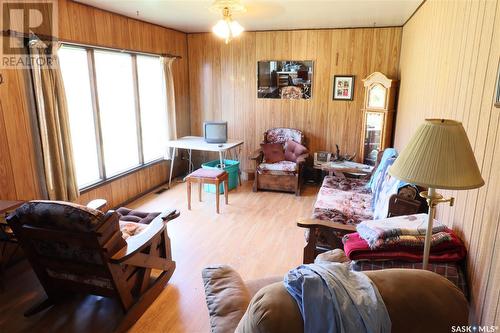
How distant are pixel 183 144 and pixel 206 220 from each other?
4.54ft

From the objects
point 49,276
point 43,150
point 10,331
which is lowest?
point 10,331

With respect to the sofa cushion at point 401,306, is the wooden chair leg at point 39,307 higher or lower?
lower

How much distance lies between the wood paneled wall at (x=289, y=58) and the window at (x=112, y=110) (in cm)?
87

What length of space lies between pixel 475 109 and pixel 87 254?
2.25 meters

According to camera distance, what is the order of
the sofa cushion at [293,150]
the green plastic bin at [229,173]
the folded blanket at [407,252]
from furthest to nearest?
the sofa cushion at [293,150] → the green plastic bin at [229,173] → the folded blanket at [407,252]

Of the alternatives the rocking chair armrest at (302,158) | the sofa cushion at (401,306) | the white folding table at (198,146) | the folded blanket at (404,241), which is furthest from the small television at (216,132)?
the sofa cushion at (401,306)

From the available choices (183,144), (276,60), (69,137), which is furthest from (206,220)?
(276,60)

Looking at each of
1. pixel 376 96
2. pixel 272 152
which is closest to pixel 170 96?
pixel 272 152

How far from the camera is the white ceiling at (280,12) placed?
11.3ft

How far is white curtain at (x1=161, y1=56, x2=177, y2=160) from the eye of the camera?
195 inches

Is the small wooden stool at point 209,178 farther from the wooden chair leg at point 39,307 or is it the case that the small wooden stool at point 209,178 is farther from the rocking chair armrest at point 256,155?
the wooden chair leg at point 39,307

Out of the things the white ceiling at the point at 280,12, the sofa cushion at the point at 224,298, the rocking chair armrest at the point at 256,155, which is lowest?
the sofa cushion at the point at 224,298

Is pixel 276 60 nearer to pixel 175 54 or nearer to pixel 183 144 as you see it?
pixel 175 54

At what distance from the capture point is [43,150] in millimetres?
3068
